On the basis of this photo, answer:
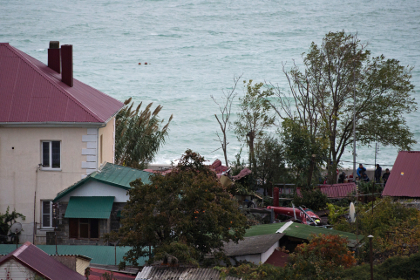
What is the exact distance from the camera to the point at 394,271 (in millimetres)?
12195

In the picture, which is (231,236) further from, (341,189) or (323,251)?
(341,189)

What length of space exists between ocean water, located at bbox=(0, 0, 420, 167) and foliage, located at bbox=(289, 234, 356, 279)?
52843 mm

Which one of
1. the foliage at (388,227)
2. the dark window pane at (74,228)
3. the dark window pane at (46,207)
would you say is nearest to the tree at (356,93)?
the foliage at (388,227)

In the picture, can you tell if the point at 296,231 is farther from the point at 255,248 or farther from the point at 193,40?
the point at 193,40

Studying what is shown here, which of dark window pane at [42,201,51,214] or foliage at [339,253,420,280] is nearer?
foliage at [339,253,420,280]

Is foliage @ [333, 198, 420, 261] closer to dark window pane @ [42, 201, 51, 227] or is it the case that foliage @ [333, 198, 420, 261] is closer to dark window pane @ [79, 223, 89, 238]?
dark window pane @ [79, 223, 89, 238]

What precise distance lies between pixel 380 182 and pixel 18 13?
11934cm

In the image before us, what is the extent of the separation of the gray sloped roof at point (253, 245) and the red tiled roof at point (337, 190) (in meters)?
13.3

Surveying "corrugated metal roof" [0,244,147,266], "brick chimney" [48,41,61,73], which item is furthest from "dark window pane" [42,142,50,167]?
"brick chimney" [48,41,61,73]

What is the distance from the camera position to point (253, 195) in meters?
31.2

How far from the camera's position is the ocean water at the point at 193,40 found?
86875 millimetres

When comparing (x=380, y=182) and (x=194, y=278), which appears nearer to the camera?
(x=194, y=278)

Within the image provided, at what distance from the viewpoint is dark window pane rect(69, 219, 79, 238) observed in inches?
803

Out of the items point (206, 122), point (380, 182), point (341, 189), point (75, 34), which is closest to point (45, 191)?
point (341, 189)
